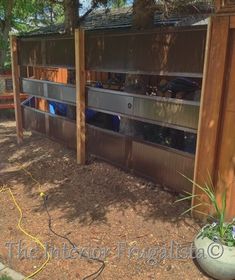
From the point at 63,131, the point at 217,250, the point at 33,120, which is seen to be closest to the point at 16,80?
the point at 33,120

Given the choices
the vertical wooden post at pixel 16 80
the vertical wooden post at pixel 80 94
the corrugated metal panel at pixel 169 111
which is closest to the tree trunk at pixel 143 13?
the vertical wooden post at pixel 80 94

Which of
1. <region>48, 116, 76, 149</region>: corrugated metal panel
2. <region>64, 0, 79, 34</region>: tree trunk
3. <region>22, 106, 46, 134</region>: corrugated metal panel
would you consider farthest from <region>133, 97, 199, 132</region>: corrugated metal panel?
<region>22, 106, 46, 134</region>: corrugated metal panel

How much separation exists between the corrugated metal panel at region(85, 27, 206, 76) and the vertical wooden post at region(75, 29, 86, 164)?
0.10 metres

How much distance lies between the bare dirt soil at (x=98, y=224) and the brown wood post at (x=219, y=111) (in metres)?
0.64

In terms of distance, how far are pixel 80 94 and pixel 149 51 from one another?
58.6 inches

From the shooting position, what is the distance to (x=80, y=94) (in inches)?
213

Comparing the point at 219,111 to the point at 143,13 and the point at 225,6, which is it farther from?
the point at 143,13

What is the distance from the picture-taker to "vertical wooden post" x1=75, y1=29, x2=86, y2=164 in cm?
521

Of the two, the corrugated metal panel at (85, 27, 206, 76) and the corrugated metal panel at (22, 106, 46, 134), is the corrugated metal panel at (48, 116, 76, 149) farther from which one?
the corrugated metal panel at (85, 27, 206, 76)

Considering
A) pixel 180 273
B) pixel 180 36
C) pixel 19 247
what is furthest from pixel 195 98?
pixel 19 247

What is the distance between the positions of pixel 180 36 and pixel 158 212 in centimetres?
204

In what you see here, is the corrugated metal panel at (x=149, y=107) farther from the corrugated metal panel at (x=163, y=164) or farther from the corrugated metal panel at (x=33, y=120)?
the corrugated metal panel at (x=33, y=120)

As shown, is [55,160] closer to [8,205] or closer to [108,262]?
[8,205]

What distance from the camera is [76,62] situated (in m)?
5.29
